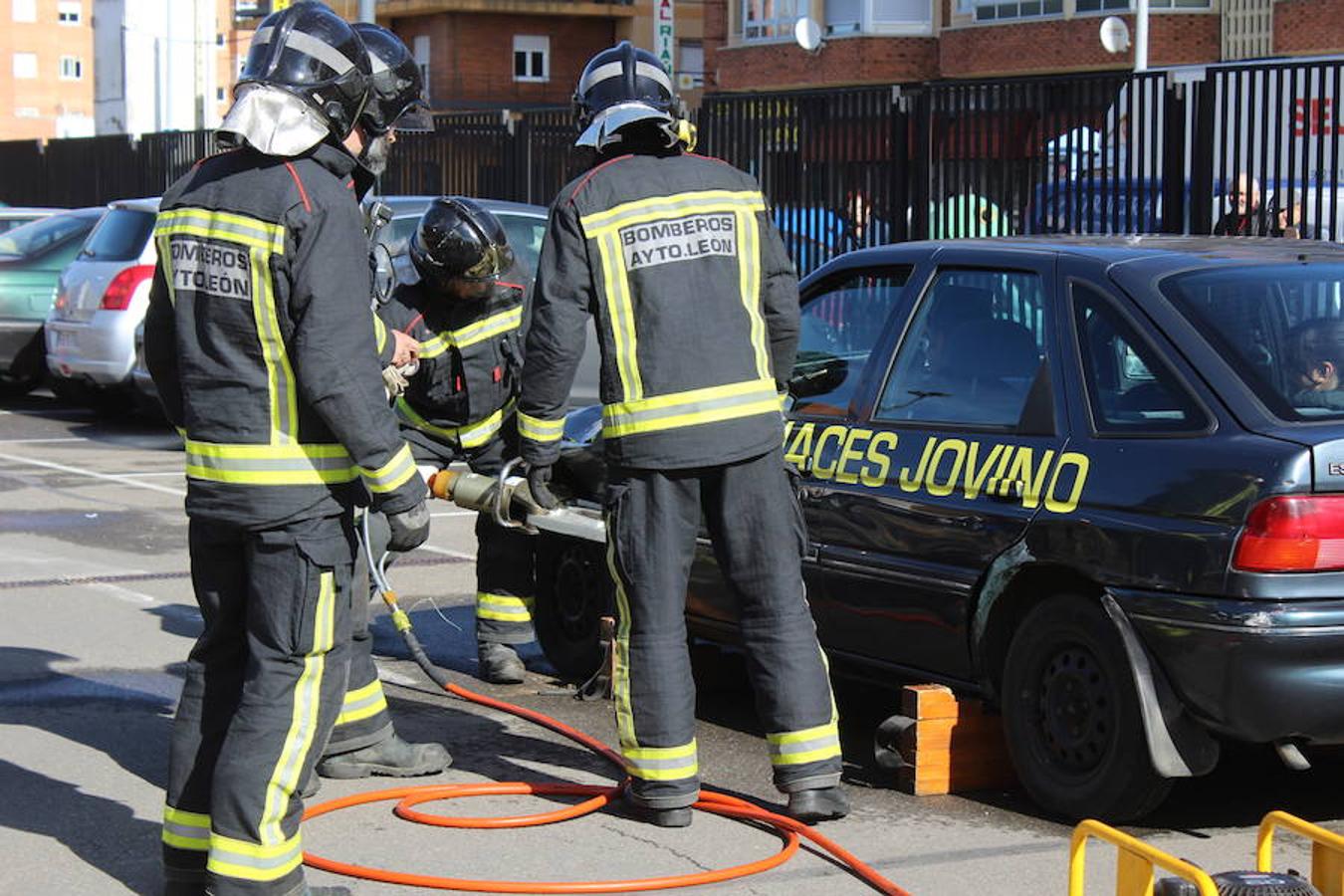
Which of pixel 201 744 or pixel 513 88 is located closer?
pixel 201 744

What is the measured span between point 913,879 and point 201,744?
1805mm

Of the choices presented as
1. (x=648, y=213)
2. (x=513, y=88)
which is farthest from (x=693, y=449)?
(x=513, y=88)

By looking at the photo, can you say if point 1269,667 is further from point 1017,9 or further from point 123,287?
point 1017,9

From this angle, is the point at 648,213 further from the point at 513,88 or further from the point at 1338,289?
the point at 513,88

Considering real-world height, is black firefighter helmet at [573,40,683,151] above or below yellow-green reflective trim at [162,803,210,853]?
above

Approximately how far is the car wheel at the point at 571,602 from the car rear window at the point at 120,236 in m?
9.07

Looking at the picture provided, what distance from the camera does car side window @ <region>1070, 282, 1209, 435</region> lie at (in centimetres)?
550

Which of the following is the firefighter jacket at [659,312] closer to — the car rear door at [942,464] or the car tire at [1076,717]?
the car rear door at [942,464]

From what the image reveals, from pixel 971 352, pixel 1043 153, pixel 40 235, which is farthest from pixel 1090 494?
pixel 40 235

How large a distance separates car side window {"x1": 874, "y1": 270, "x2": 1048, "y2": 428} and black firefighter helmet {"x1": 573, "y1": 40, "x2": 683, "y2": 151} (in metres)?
1.09

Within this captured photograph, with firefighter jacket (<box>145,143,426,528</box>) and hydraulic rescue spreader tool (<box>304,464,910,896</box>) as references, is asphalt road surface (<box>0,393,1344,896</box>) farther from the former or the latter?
firefighter jacket (<box>145,143,426,528</box>)

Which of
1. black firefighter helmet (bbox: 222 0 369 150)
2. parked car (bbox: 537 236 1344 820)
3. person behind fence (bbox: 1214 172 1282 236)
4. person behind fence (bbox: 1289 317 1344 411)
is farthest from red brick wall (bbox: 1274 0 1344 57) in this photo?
black firefighter helmet (bbox: 222 0 369 150)

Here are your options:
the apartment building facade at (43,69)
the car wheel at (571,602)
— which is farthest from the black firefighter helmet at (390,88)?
the apartment building facade at (43,69)

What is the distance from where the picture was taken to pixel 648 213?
5.64 metres
